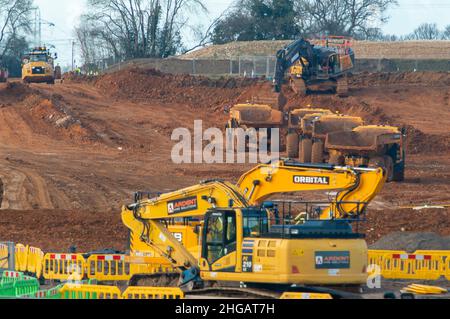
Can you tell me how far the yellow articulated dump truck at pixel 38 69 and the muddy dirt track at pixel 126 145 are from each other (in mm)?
1300

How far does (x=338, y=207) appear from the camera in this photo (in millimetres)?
17891

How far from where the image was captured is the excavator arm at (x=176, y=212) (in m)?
17.1

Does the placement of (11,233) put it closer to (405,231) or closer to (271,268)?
(405,231)

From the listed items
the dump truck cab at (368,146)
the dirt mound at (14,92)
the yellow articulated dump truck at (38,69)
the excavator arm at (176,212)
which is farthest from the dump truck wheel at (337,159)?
the yellow articulated dump truck at (38,69)

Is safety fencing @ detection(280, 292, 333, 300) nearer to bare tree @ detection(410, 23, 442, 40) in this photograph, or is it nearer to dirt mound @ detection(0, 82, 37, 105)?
dirt mound @ detection(0, 82, 37, 105)

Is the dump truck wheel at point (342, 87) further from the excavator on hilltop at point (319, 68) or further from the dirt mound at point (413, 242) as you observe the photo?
the dirt mound at point (413, 242)

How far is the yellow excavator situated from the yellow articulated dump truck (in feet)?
143

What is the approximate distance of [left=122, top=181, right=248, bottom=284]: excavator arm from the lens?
1709cm

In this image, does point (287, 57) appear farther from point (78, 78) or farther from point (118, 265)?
point (118, 265)

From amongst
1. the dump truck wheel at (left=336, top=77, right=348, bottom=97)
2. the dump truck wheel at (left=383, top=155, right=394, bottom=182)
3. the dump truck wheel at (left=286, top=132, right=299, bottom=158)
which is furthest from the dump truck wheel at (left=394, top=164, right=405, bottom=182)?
the dump truck wheel at (left=336, top=77, right=348, bottom=97)

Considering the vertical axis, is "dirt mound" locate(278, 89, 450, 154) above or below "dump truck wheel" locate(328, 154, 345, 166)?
above

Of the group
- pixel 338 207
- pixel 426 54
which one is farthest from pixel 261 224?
pixel 426 54

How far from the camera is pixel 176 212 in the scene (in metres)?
17.6

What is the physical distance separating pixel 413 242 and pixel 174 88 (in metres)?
35.7
